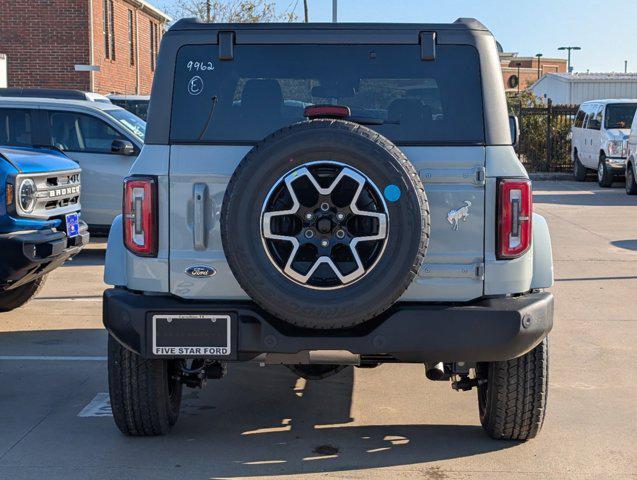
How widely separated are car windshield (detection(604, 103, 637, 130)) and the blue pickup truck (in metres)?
17.8

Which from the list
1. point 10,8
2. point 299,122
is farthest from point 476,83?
point 10,8

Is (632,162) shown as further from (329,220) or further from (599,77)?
(599,77)

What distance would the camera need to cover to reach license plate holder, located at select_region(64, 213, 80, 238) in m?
8.60

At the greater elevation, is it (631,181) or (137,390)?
(631,181)

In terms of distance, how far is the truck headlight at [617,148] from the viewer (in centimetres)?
2341

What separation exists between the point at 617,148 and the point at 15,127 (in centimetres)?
1525

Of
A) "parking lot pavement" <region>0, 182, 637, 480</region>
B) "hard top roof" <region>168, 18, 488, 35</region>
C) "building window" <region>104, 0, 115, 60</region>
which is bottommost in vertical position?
"parking lot pavement" <region>0, 182, 637, 480</region>

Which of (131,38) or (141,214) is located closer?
(141,214)

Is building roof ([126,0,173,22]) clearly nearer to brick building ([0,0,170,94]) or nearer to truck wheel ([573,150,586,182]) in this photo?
brick building ([0,0,170,94])

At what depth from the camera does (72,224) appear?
873 centimetres

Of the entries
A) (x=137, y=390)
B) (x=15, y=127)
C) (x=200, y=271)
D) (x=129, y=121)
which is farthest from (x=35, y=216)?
(x=129, y=121)

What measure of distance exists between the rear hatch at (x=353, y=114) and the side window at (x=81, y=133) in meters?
7.82

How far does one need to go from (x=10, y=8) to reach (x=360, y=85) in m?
24.7

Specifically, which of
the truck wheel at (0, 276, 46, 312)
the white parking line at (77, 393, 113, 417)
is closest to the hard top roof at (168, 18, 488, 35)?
the white parking line at (77, 393, 113, 417)
